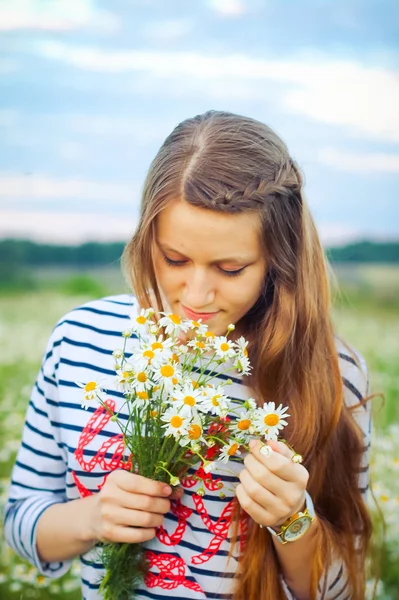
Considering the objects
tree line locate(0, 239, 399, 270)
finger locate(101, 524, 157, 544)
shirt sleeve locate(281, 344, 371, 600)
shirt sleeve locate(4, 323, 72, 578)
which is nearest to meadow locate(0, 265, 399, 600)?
tree line locate(0, 239, 399, 270)

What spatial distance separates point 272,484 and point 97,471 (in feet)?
1.42

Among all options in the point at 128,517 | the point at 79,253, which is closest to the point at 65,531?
the point at 128,517

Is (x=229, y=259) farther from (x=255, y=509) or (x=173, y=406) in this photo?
(x=255, y=509)

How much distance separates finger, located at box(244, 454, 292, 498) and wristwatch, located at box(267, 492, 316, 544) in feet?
0.31

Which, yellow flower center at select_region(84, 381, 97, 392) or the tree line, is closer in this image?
yellow flower center at select_region(84, 381, 97, 392)

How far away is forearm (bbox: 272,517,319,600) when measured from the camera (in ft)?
4.17

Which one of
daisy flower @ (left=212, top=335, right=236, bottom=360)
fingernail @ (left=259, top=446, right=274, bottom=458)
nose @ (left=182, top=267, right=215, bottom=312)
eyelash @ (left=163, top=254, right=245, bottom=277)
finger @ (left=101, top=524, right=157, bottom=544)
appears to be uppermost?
eyelash @ (left=163, top=254, right=245, bottom=277)

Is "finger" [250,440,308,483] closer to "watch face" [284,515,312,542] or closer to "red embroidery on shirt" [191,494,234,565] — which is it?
"watch face" [284,515,312,542]

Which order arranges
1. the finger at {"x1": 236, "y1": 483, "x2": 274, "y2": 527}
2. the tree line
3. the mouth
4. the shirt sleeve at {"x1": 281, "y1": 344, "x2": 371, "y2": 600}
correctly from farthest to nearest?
the tree line < the shirt sleeve at {"x1": 281, "y1": 344, "x2": 371, "y2": 600} < the mouth < the finger at {"x1": 236, "y1": 483, "x2": 274, "y2": 527}

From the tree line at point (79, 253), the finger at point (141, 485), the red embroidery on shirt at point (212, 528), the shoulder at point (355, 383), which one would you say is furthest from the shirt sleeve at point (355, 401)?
the tree line at point (79, 253)

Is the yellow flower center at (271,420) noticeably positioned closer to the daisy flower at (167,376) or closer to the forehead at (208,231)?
the daisy flower at (167,376)

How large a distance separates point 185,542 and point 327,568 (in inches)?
A: 11.7

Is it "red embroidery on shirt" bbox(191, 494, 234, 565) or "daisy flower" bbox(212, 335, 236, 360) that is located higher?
"daisy flower" bbox(212, 335, 236, 360)

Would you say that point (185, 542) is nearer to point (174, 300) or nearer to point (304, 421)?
point (304, 421)
